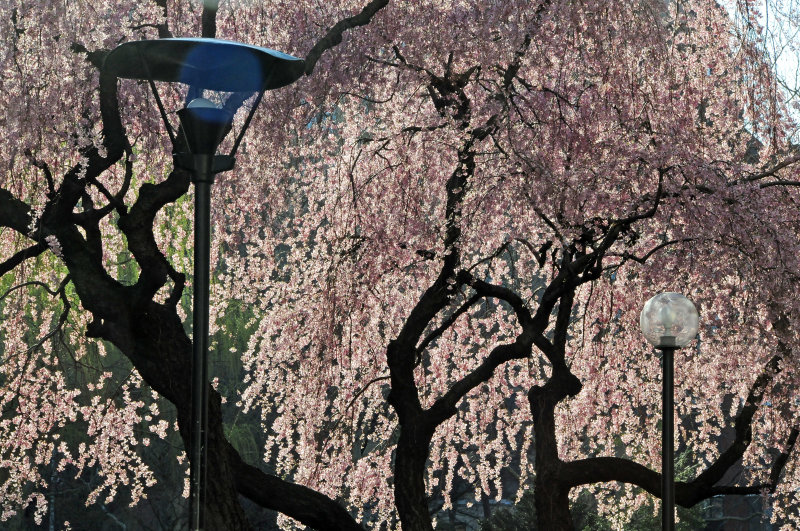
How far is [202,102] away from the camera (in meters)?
4.88

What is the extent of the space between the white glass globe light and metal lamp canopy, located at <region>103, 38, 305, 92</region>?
9.86 feet

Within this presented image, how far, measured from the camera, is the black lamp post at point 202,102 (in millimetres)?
4793

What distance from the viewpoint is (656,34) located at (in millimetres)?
7828

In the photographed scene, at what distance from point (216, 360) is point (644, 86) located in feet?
47.5

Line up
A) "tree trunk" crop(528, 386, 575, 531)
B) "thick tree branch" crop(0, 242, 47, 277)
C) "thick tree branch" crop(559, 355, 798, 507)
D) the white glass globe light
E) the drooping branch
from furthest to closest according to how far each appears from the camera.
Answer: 1. "tree trunk" crop(528, 386, 575, 531)
2. "thick tree branch" crop(559, 355, 798, 507)
3. "thick tree branch" crop(0, 242, 47, 277)
4. the drooping branch
5. the white glass globe light

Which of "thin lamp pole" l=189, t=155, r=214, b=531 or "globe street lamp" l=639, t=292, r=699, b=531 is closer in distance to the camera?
"thin lamp pole" l=189, t=155, r=214, b=531

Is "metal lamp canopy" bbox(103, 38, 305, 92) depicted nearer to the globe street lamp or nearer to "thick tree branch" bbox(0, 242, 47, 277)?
the globe street lamp

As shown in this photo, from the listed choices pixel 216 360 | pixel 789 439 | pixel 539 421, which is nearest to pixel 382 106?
pixel 539 421

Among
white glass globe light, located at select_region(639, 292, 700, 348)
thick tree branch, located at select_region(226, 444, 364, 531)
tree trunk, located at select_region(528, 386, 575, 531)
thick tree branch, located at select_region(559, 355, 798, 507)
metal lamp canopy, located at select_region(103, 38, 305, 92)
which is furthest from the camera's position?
tree trunk, located at select_region(528, 386, 575, 531)

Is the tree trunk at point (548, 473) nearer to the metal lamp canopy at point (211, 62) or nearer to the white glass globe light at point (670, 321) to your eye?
the white glass globe light at point (670, 321)

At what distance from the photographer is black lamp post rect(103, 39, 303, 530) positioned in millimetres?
4793

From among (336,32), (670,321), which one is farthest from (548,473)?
(336,32)

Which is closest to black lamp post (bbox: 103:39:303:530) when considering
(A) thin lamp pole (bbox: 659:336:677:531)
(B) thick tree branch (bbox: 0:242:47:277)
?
(A) thin lamp pole (bbox: 659:336:677:531)

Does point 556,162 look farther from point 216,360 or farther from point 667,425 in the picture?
point 216,360
